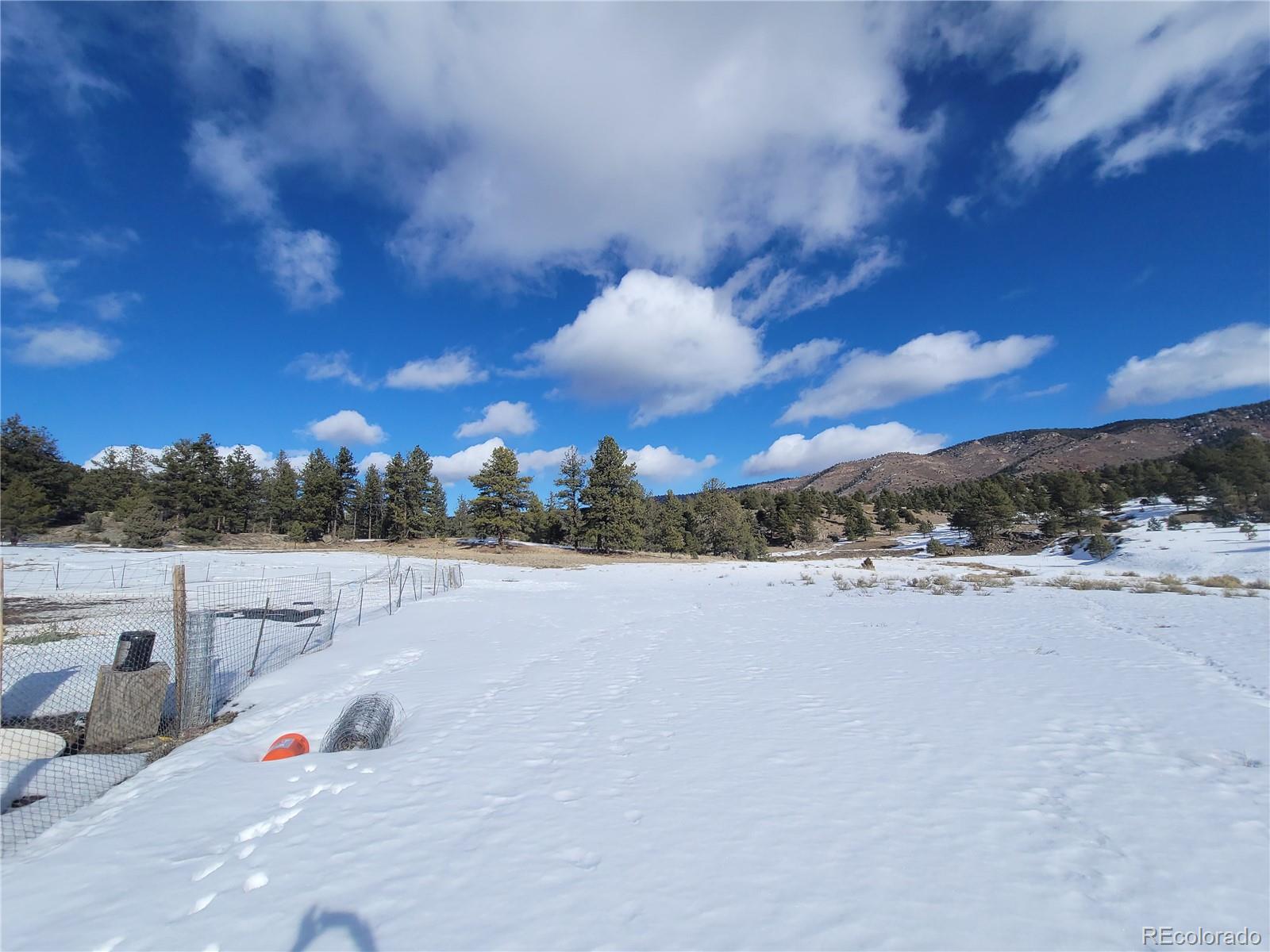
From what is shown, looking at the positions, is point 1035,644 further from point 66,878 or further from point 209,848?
point 66,878

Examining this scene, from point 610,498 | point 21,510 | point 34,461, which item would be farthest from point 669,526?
point 34,461

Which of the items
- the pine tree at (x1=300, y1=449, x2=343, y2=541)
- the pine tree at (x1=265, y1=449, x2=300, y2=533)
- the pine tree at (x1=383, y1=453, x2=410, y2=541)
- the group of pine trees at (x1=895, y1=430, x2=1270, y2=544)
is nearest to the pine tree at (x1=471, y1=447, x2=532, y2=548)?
the pine tree at (x1=383, y1=453, x2=410, y2=541)

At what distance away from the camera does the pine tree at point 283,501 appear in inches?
2574

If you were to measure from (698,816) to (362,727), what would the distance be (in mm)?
4196

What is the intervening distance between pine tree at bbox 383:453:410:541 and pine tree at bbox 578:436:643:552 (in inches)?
914

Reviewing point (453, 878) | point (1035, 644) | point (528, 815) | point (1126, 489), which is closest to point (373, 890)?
point (453, 878)

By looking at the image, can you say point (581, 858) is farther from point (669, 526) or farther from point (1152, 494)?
point (1152, 494)

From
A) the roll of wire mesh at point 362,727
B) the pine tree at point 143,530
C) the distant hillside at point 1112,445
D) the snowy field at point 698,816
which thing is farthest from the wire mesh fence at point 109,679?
the distant hillside at point 1112,445

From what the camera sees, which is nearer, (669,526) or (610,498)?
(610,498)

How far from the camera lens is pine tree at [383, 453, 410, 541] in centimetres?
5903

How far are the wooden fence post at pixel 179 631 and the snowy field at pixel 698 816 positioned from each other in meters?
0.82

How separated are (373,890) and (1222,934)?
18.4 feet

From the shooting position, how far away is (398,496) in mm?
59625

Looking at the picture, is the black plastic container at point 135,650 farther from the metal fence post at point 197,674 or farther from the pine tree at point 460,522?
the pine tree at point 460,522
